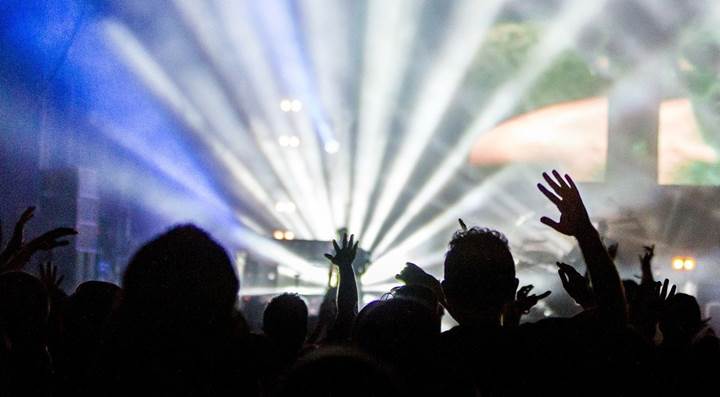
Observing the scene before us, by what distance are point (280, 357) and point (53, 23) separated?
34.3 ft

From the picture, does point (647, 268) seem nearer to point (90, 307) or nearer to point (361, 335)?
point (361, 335)

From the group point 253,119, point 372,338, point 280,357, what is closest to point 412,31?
point 253,119

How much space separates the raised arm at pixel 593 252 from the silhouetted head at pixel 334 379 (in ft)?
4.05

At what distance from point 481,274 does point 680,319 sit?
1591 millimetres

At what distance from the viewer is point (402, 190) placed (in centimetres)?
1931

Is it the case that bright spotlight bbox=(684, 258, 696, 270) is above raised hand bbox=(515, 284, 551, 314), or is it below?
above

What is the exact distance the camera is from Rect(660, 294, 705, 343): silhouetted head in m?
3.27

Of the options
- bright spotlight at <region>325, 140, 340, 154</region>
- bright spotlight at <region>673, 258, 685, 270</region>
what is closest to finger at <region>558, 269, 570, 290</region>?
bright spotlight at <region>673, 258, 685, 270</region>

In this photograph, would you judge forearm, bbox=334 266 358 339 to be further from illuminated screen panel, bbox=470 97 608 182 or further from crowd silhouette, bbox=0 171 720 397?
illuminated screen panel, bbox=470 97 608 182

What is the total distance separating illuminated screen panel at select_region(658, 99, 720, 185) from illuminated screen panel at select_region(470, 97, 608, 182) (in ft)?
4.14

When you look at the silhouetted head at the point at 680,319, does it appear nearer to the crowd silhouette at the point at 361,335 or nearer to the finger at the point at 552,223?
the crowd silhouette at the point at 361,335

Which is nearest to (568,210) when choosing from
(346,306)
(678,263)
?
(346,306)

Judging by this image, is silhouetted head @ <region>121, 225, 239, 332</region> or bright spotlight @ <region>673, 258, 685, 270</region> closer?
silhouetted head @ <region>121, 225, 239, 332</region>

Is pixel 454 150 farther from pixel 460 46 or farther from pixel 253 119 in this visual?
pixel 253 119
